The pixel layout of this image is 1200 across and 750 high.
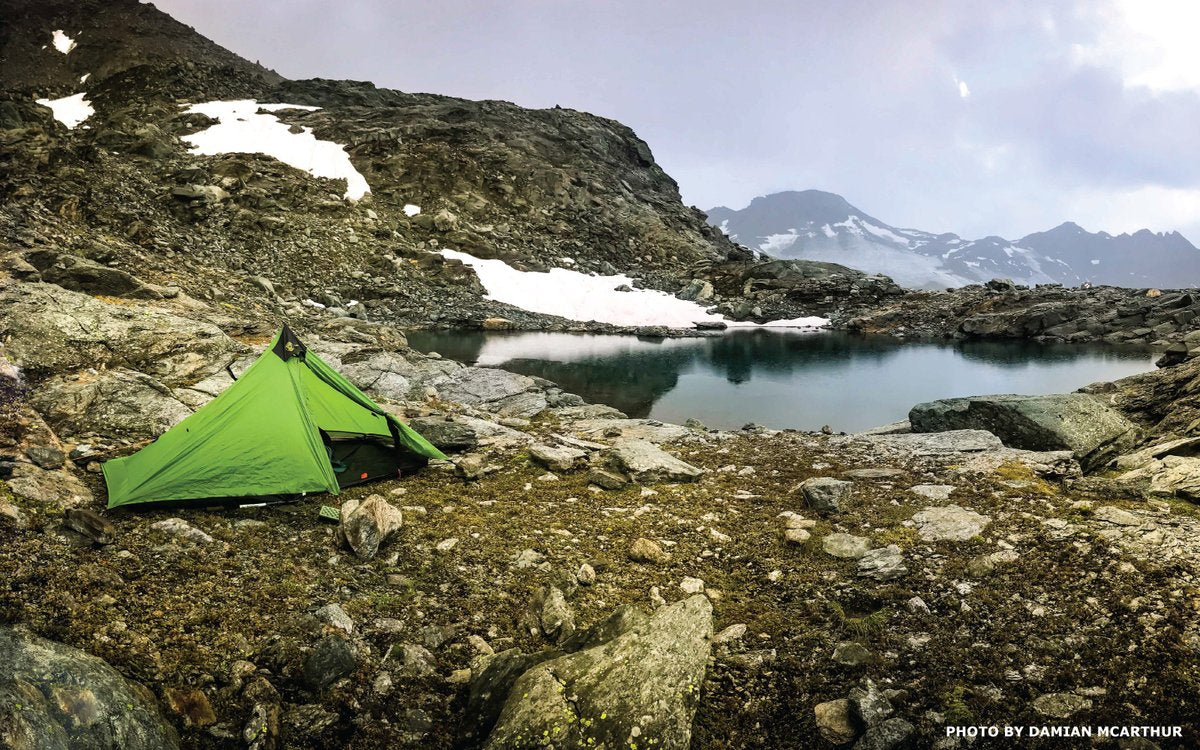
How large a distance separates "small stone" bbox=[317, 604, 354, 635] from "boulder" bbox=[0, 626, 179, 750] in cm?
132

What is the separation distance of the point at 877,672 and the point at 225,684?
4.80m

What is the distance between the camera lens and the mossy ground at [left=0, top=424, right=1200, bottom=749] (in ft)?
12.2

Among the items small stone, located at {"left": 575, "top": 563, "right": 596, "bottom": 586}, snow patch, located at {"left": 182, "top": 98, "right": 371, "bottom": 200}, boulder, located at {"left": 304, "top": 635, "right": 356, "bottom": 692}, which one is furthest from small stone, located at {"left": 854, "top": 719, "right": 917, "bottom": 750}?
snow patch, located at {"left": 182, "top": 98, "right": 371, "bottom": 200}

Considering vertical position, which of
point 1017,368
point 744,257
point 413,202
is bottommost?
point 1017,368

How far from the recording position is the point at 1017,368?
3488 cm

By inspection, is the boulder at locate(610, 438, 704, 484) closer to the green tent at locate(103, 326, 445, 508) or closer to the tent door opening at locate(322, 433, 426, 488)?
the green tent at locate(103, 326, 445, 508)

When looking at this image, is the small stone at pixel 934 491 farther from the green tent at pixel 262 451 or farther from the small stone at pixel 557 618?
the green tent at pixel 262 451

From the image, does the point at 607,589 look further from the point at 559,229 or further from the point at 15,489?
the point at 559,229

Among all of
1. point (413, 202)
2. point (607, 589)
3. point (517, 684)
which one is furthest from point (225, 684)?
point (413, 202)

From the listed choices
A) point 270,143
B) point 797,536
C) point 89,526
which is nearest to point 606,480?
point 797,536

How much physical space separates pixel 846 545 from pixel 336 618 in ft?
18.2

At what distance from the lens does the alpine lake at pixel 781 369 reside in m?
23.0

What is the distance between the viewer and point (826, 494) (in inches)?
304

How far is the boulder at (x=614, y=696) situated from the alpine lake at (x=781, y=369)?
52.5ft
